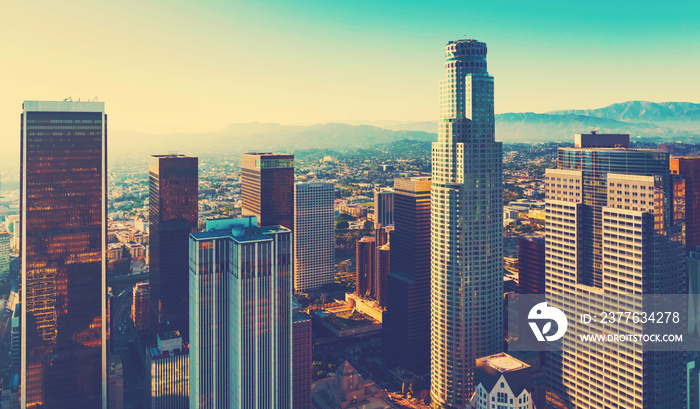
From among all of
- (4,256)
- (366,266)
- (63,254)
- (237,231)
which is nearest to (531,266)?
(366,266)

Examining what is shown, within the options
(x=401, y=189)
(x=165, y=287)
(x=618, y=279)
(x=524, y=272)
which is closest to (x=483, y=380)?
(x=618, y=279)

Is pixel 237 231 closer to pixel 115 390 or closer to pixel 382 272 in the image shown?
pixel 115 390

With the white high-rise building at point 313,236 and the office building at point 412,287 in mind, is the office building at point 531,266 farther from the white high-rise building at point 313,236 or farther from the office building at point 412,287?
the white high-rise building at point 313,236

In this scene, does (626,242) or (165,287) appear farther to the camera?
(165,287)

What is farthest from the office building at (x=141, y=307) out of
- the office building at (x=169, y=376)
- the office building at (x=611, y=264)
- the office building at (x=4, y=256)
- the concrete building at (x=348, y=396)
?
the office building at (x=611, y=264)

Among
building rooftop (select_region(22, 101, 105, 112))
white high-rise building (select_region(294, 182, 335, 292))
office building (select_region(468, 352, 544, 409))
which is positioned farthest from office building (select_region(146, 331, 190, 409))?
white high-rise building (select_region(294, 182, 335, 292))

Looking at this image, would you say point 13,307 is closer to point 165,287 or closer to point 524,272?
point 165,287
